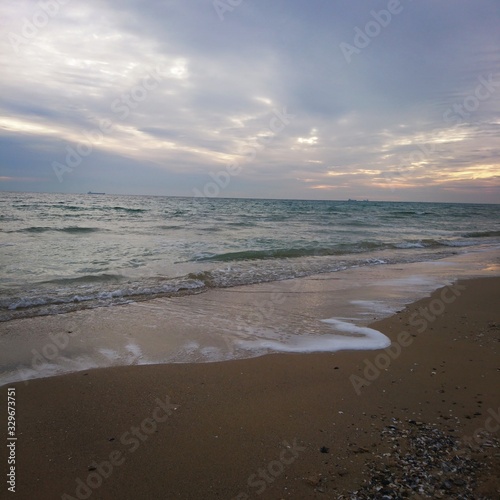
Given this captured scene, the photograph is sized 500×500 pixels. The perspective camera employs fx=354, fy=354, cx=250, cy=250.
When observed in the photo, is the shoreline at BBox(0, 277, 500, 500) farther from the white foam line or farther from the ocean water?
the ocean water

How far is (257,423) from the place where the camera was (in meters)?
3.38

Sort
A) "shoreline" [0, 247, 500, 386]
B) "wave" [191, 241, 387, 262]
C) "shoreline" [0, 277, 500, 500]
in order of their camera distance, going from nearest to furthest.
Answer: "shoreline" [0, 277, 500, 500] < "shoreline" [0, 247, 500, 386] < "wave" [191, 241, 387, 262]

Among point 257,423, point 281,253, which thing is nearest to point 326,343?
point 257,423

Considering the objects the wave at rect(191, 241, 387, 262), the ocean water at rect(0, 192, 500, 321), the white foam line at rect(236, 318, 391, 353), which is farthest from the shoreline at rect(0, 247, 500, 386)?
the wave at rect(191, 241, 387, 262)

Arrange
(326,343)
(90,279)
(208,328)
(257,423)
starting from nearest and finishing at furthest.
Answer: (257,423) → (326,343) → (208,328) → (90,279)

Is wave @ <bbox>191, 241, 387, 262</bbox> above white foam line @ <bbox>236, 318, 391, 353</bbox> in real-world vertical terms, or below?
above

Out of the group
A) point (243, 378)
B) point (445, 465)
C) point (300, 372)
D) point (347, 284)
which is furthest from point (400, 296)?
point (445, 465)

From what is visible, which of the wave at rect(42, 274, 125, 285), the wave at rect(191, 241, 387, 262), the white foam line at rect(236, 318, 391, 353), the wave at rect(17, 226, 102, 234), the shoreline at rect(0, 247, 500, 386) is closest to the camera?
the shoreline at rect(0, 247, 500, 386)

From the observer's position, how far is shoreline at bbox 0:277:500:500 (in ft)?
8.80

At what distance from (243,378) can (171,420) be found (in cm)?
Answer: 110

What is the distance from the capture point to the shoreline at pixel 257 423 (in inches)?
106

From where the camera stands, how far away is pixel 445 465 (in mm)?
2705

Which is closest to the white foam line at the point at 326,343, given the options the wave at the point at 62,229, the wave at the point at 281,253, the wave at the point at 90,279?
the wave at the point at 90,279

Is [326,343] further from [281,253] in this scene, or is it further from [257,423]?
[281,253]
